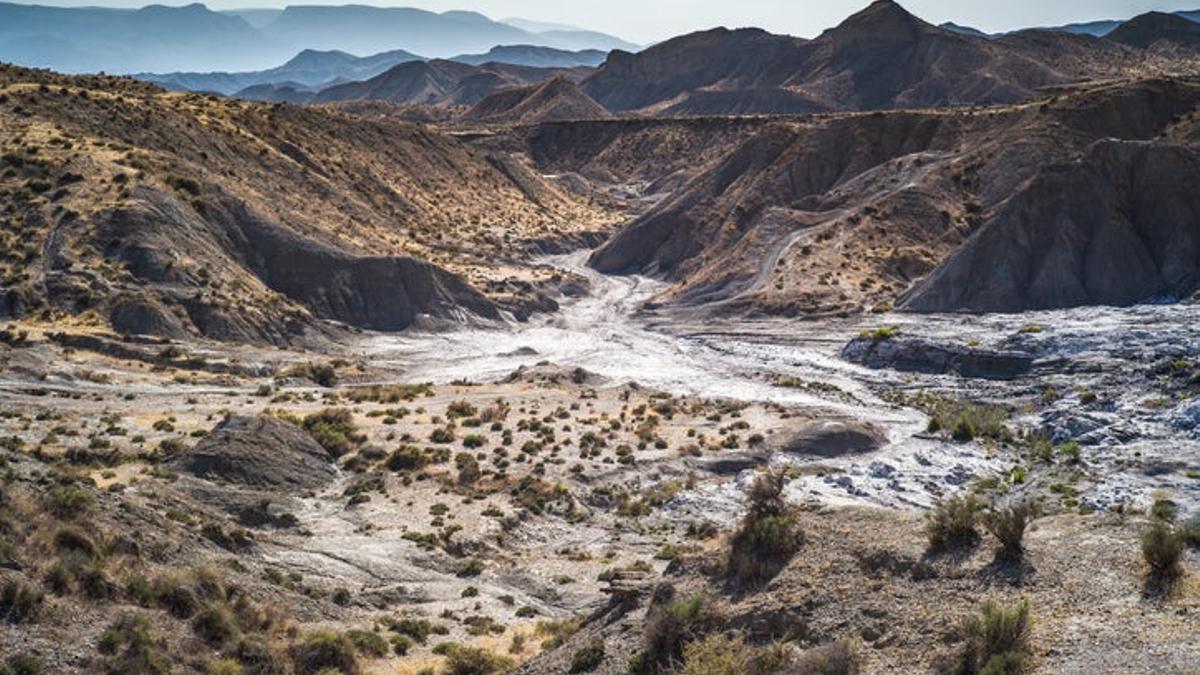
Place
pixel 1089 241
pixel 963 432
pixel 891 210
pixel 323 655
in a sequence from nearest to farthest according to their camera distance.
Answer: pixel 323 655 < pixel 963 432 < pixel 1089 241 < pixel 891 210

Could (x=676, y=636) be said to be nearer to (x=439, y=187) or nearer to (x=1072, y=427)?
(x=1072, y=427)

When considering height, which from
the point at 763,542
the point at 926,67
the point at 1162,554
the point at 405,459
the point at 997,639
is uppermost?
the point at 926,67

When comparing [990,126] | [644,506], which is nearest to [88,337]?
[644,506]

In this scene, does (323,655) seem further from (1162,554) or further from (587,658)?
(1162,554)

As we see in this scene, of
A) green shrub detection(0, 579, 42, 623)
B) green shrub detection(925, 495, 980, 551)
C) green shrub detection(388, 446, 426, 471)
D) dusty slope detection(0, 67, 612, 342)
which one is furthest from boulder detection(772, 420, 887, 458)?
dusty slope detection(0, 67, 612, 342)

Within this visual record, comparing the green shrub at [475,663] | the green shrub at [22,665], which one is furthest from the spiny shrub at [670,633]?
the green shrub at [22,665]

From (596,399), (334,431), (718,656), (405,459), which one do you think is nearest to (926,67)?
(596,399)
